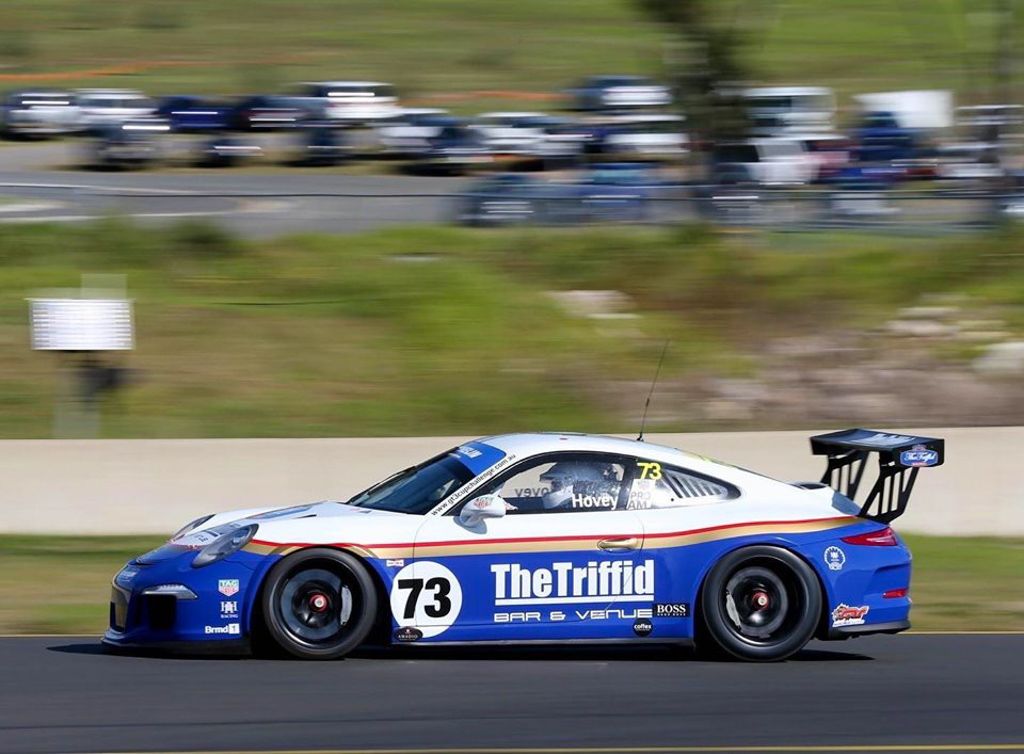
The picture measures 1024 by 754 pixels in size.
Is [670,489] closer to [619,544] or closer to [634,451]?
[634,451]

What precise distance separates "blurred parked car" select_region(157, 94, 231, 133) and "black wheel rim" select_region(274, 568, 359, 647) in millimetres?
32126

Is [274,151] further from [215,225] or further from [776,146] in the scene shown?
[215,225]

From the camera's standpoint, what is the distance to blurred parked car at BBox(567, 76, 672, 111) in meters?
35.3

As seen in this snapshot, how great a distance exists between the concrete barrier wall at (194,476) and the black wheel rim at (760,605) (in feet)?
16.8

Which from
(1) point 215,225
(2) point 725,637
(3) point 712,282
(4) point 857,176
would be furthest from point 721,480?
(4) point 857,176

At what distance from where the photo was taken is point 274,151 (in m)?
36.8

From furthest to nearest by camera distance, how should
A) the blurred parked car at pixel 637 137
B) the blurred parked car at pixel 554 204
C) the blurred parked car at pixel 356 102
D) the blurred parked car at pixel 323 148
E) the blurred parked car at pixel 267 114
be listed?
the blurred parked car at pixel 267 114, the blurred parked car at pixel 356 102, the blurred parked car at pixel 323 148, the blurred parked car at pixel 637 137, the blurred parked car at pixel 554 204

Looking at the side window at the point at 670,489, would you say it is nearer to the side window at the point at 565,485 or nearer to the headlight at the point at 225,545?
the side window at the point at 565,485

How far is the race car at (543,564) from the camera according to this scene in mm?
7777

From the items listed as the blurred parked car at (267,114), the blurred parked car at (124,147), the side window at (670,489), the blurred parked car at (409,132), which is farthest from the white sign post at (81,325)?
the blurred parked car at (267,114)

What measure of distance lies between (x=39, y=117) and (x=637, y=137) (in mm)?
16703

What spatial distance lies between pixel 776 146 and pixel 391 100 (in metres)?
14.1

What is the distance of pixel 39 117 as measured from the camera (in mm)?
39156

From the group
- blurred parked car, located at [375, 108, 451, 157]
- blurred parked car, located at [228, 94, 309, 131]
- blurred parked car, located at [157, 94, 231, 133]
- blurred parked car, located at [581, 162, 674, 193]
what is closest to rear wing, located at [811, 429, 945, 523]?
blurred parked car, located at [581, 162, 674, 193]
